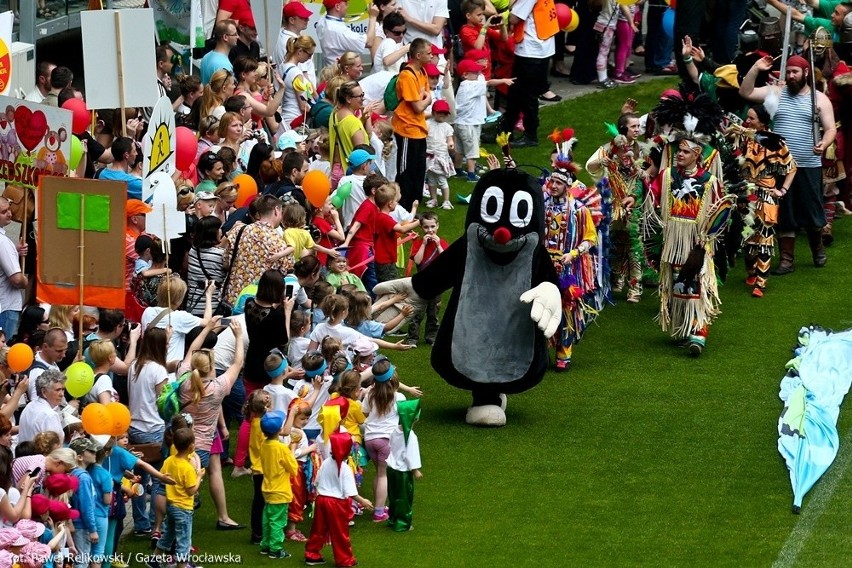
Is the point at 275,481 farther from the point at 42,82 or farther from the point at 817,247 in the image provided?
the point at 817,247

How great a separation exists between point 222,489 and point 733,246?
264 inches

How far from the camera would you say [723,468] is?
1254cm

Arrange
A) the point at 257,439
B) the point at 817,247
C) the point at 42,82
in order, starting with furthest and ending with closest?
the point at 817,247 < the point at 42,82 < the point at 257,439

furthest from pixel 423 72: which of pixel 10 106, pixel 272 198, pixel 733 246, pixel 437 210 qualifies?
pixel 10 106

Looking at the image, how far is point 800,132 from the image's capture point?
16859 millimetres

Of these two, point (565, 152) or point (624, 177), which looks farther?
point (624, 177)

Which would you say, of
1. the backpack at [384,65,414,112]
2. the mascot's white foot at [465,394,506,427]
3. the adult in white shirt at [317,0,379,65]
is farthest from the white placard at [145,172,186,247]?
the adult in white shirt at [317,0,379,65]

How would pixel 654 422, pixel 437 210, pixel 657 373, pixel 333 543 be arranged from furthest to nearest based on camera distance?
A: pixel 437 210 → pixel 657 373 → pixel 654 422 → pixel 333 543

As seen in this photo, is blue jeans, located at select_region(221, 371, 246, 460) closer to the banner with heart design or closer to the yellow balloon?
the banner with heart design

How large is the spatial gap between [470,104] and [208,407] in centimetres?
853

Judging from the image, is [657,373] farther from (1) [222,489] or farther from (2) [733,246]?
(1) [222,489]

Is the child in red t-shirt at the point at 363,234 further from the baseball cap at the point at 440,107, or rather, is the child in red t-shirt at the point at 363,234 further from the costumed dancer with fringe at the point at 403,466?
the baseball cap at the point at 440,107

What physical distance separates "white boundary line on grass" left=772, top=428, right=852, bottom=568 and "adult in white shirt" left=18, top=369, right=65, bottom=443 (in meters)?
4.56

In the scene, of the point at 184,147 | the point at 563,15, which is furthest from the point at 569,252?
the point at 563,15
